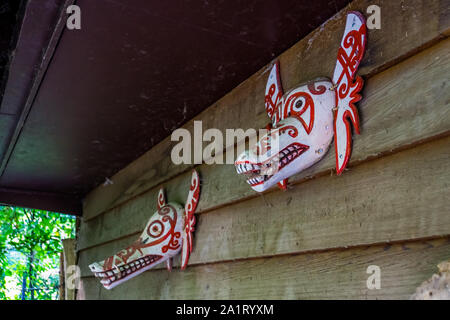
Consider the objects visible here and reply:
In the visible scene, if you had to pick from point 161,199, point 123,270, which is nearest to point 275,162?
point 123,270

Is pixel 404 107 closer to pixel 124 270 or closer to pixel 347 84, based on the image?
pixel 347 84

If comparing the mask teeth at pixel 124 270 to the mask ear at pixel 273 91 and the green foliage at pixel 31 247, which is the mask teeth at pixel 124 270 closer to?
the mask ear at pixel 273 91

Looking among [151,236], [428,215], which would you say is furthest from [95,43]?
[428,215]

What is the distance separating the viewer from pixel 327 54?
54.8 inches

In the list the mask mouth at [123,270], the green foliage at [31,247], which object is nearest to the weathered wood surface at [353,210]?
the mask mouth at [123,270]

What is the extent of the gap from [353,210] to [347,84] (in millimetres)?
330

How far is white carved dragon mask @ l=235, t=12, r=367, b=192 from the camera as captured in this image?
4.08ft

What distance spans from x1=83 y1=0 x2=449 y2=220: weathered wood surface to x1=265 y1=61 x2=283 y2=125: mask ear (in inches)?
0.9

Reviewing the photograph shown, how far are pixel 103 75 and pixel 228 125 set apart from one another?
1.69ft

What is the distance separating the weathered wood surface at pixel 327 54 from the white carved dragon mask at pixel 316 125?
0.14ft

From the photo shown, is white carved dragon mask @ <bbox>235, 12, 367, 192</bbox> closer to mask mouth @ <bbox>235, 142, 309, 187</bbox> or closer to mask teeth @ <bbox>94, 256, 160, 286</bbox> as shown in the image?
mask mouth @ <bbox>235, 142, 309, 187</bbox>

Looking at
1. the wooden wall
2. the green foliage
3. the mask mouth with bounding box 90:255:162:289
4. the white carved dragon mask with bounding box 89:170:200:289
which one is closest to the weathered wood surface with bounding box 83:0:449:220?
the wooden wall

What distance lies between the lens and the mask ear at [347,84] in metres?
1.23

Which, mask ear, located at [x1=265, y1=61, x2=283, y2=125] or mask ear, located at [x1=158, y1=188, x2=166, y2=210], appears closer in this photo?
mask ear, located at [x1=265, y1=61, x2=283, y2=125]
